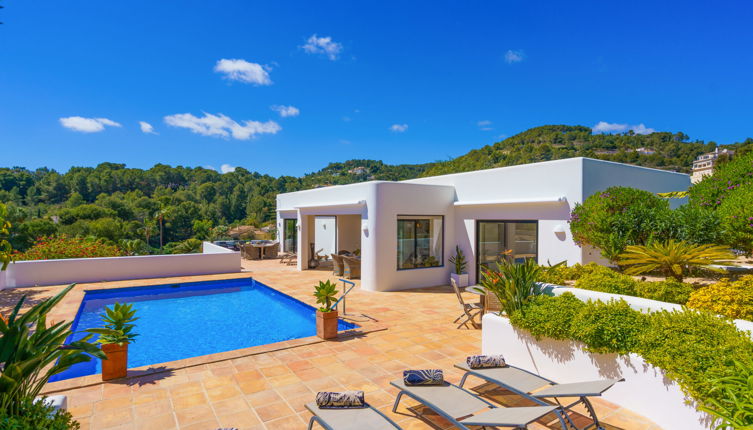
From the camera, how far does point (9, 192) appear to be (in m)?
53.7

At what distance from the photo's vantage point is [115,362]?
5617 millimetres

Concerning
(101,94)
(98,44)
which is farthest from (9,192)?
(98,44)

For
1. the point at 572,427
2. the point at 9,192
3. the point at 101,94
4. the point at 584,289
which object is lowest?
the point at 572,427

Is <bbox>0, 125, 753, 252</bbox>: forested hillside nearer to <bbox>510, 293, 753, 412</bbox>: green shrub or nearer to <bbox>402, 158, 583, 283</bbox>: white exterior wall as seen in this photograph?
<bbox>402, 158, 583, 283</bbox>: white exterior wall

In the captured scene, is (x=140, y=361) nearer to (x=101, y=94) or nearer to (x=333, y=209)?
(x=333, y=209)

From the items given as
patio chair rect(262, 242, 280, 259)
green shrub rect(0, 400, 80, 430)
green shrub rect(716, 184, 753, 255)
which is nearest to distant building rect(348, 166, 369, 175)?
patio chair rect(262, 242, 280, 259)

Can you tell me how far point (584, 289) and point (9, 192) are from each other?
72.6m

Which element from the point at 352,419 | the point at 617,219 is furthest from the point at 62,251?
the point at 617,219

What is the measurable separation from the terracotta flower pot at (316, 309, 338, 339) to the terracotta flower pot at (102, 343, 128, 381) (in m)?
3.24

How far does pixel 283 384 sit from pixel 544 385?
3.48 metres

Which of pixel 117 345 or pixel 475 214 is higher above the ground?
pixel 475 214

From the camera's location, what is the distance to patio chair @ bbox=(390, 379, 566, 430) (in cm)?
358

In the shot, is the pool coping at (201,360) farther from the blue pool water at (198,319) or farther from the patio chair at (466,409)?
the patio chair at (466,409)

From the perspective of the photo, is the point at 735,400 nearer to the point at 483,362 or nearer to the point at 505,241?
the point at 483,362
